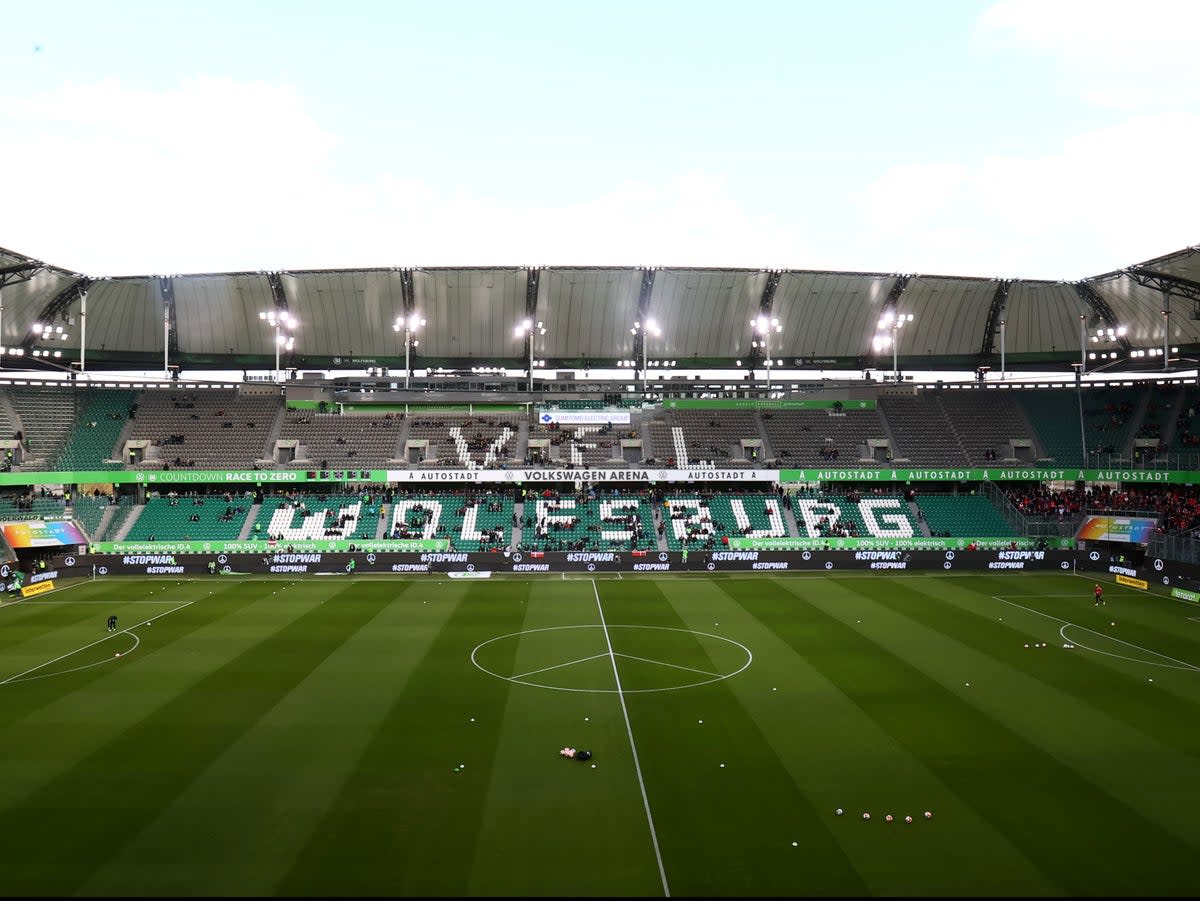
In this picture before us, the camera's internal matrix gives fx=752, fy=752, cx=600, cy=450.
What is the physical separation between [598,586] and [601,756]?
2241cm

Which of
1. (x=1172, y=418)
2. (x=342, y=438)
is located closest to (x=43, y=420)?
(x=342, y=438)

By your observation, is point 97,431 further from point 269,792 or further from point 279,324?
point 269,792

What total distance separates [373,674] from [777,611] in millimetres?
16732

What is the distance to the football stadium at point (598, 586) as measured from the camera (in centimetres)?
1234

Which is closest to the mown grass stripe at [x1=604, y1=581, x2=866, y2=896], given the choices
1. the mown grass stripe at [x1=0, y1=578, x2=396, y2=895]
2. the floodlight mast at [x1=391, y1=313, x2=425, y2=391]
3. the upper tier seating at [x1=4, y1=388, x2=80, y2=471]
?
the mown grass stripe at [x1=0, y1=578, x2=396, y2=895]

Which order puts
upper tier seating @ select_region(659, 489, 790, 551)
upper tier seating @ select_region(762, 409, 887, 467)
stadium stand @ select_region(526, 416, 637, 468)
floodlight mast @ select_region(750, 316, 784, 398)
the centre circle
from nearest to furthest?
the centre circle, upper tier seating @ select_region(659, 489, 790, 551), floodlight mast @ select_region(750, 316, 784, 398), stadium stand @ select_region(526, 416, 637, 468), upper tier seating @ select_region(762, 409, 887, 467)

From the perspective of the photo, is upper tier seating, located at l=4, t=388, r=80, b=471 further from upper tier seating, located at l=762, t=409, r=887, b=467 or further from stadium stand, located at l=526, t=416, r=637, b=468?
upper tier seating, located at l=762, t=409, r=887, b=467

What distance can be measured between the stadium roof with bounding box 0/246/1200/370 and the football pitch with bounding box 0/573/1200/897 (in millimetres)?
30843

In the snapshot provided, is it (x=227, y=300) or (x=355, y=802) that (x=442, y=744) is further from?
(x=227, y=300)

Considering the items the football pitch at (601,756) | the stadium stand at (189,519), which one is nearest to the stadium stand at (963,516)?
the football pitch at (601,756)

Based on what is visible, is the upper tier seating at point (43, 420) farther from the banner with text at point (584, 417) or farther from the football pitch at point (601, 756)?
the banner with text at point (584, 417)

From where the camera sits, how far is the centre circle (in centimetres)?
2092

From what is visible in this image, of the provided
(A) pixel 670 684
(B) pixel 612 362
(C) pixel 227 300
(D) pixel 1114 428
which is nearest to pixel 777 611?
(A) pixel 670 684

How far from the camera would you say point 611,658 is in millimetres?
23453
